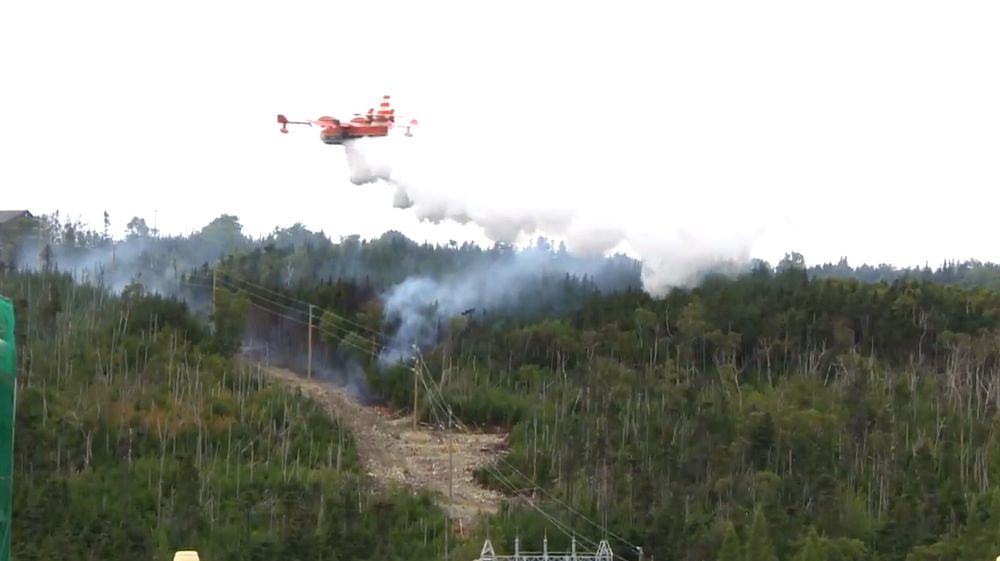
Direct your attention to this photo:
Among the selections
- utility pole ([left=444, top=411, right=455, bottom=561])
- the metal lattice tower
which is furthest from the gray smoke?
the metal lattice tower

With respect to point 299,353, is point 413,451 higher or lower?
lower

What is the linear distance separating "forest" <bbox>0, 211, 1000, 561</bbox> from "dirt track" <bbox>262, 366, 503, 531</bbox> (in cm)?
110

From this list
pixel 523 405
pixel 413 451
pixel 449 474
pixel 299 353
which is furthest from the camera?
pixel 299 353

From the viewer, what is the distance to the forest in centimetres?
6003

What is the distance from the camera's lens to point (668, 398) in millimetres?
73750

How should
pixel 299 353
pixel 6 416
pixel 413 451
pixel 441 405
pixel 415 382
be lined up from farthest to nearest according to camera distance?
pixel 299 353
pixel 441 405
pixel 415 382
pixel 413 451
pixel 6 416

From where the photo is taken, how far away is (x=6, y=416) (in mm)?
22844

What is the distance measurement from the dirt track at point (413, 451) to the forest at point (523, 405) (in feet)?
3.61

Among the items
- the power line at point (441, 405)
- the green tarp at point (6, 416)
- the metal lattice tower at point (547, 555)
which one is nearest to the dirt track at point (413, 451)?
the power line at point (441, 405)

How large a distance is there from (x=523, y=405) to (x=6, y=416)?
5775 cm

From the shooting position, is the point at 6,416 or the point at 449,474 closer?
the point at 6,416

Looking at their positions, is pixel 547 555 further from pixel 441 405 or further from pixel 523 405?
pixel 441 405

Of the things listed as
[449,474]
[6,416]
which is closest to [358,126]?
[449,474]

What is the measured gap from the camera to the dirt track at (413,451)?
242 feet
